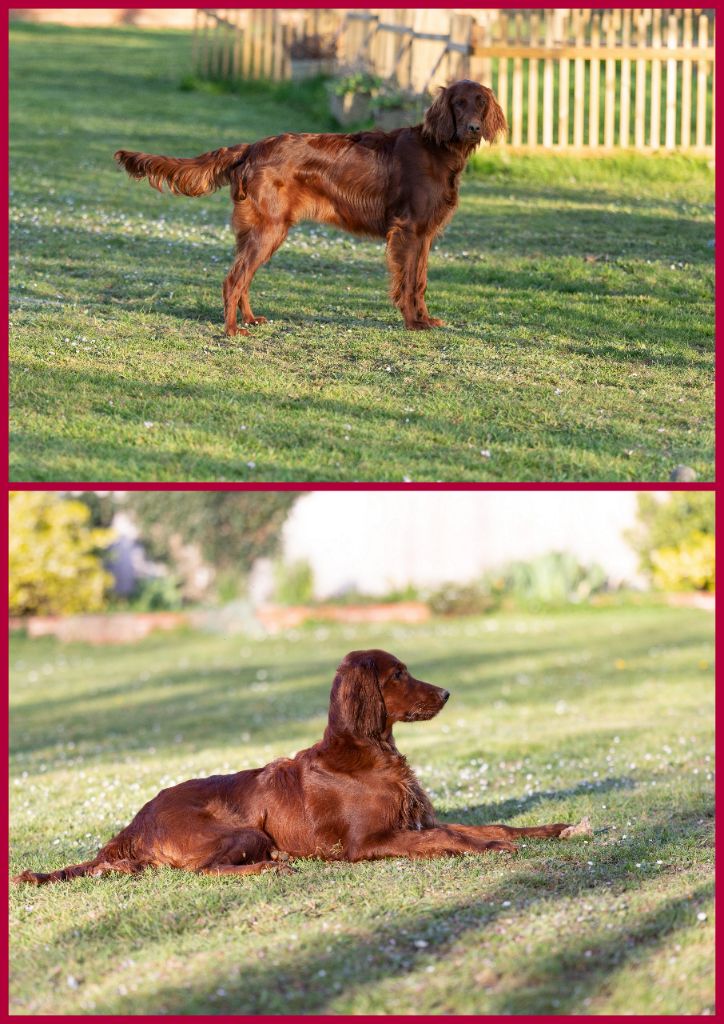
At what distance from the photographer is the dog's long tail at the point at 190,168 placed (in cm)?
746

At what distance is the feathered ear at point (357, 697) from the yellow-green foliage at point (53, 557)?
9.26 m

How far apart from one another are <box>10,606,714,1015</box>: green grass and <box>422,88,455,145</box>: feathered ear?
370 cm

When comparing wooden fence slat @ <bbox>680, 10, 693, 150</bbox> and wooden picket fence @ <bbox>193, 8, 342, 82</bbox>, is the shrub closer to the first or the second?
wooden fence slat @ <bbox>680, 10, 693, 150</bbox>

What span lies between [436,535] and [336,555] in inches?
47.1

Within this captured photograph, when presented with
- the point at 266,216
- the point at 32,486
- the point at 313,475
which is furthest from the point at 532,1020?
the point at 266,216

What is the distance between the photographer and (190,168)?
7.46 metres

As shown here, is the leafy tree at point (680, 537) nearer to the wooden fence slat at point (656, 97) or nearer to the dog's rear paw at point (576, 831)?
the wooden fence slat at point (656, 97)

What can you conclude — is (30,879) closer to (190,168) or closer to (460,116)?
(190,168)

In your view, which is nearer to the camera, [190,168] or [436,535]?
[190,168]

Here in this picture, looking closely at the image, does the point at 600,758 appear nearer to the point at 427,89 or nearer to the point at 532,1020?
the point at 532,1020

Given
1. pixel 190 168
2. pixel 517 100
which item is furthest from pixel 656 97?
pixel 190 168

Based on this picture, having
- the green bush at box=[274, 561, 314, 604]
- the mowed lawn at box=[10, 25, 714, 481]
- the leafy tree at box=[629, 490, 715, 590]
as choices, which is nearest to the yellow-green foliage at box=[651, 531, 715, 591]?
the leafy tree at box=[629, 490, 715, 590]

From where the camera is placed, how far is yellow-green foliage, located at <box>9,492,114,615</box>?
13.4m

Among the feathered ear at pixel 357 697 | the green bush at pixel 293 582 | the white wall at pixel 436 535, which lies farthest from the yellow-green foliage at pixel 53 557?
the feathered ear at pixel 357 697
